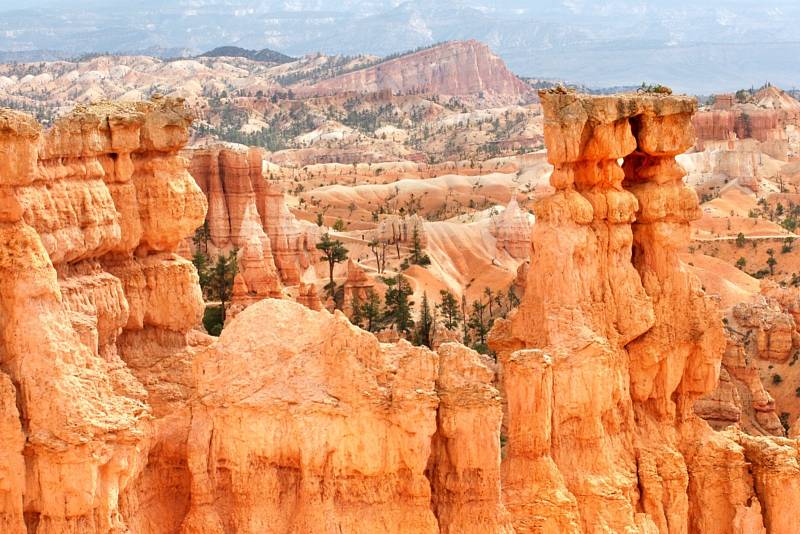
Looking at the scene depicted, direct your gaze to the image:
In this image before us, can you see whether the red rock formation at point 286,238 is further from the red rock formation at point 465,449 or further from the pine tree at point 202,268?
the red rock formation at point 465,449

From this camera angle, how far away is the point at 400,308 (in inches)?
1860

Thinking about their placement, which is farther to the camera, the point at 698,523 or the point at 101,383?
the point at 698,523

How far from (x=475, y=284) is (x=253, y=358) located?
5032 cm

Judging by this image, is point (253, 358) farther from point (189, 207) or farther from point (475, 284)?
point (475, 284)

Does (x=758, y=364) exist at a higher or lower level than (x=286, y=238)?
lower

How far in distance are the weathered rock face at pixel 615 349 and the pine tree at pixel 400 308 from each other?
2320 centimetres

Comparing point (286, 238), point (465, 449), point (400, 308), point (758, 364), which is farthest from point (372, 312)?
point (465, 449)

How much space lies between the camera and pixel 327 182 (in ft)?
379

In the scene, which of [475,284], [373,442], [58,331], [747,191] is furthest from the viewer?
[747,191]

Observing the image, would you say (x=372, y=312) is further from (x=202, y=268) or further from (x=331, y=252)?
(x=331, y=252)

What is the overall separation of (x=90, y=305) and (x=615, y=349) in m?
7.65

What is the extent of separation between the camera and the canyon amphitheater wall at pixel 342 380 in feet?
44.8

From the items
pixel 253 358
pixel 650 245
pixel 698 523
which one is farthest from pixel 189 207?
pixel 698 523

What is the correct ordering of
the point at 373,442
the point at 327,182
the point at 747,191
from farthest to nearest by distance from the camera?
the point at 327,182
the point at 747,191
the point at 373,442
